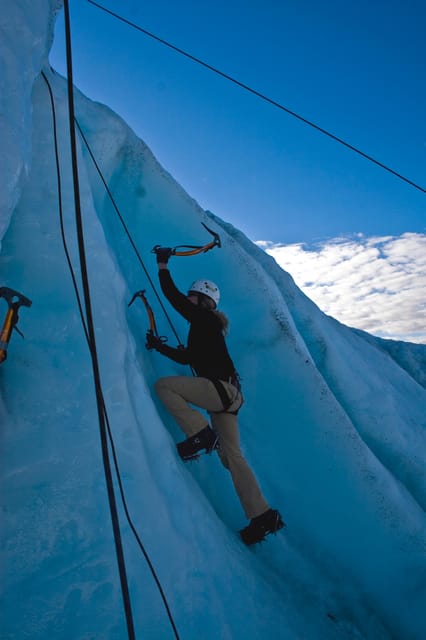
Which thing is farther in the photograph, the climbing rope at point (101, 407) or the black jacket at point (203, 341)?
the black jacket at point (203, 341)

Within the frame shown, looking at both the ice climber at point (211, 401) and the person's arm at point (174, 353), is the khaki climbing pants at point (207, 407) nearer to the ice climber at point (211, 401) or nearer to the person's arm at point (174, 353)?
the ice climber at point (211, 401)

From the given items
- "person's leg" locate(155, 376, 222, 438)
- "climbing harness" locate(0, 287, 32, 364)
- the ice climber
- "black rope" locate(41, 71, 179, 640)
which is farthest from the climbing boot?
"climbing harness" locate(0, 287, 32, 364)

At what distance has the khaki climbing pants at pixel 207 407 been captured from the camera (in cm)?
279

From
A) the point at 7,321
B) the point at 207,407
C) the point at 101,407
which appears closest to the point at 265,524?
the point at 207,407

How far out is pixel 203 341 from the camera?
9.91 feet

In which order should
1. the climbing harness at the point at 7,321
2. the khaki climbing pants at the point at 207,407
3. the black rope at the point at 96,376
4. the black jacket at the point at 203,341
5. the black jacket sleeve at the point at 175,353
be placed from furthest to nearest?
the black jacket sleeve at the point at 175,353, the black jacket at the point at 203,341, the khaki climbing pants at the point at 207,407, the climbing harness at the point at 7,321, the black rope at the point at 96,376

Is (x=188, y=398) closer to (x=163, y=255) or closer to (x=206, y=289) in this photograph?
(x=206, y=289)

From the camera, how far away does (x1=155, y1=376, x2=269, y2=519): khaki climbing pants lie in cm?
279

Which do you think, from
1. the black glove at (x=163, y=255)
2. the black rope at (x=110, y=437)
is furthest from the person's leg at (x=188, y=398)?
the black glove at (x=163, y=255)

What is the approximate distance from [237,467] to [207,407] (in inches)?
17.5

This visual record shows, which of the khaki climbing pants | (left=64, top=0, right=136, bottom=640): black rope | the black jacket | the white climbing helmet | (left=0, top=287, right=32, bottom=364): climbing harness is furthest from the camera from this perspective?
the white climbing helmet

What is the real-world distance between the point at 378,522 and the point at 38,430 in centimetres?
284

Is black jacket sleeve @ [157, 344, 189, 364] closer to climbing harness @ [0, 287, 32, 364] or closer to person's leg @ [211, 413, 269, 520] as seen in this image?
person's leg @ [211, 413, 269, 520]

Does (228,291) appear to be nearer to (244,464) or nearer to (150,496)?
(244,464)
